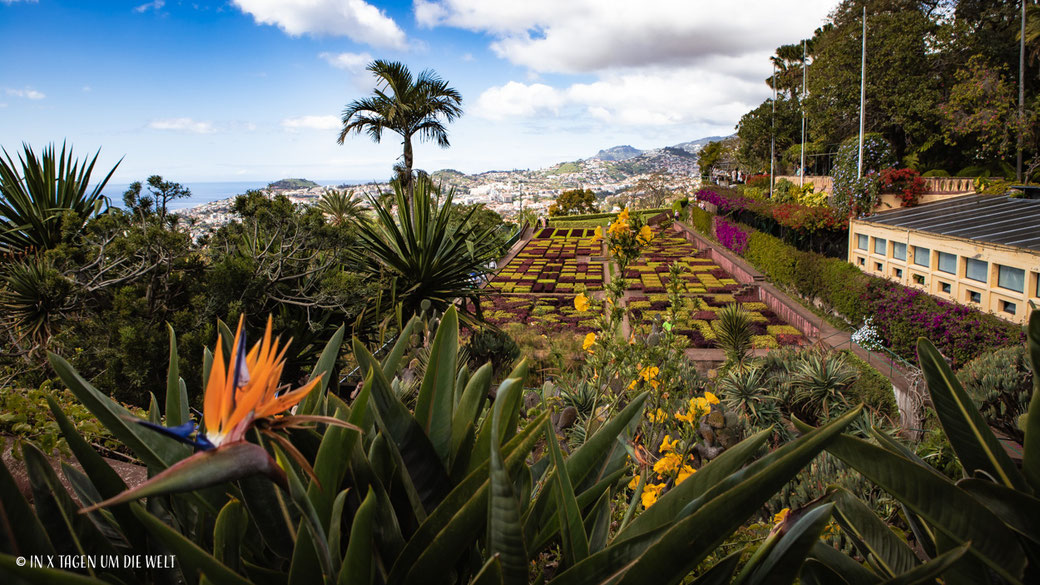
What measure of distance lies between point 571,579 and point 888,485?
0.44m

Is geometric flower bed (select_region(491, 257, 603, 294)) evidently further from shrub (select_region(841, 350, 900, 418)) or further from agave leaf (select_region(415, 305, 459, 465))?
agave leaf (select_region(415, 305, 459, 465))

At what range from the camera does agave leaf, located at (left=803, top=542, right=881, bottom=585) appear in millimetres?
796

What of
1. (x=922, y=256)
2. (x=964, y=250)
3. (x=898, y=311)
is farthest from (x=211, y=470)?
(x=922, y=256)

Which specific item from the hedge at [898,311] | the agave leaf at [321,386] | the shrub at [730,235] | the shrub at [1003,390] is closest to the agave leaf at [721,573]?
the agave leaf at [321,386]

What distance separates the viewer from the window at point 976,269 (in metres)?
8.18

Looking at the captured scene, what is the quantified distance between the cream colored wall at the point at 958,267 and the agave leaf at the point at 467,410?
781 centimetres

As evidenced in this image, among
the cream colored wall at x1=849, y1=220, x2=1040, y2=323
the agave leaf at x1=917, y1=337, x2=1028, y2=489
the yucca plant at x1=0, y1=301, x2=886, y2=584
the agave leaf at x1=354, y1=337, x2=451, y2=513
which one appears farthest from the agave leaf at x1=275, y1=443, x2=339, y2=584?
the cream colored wall at x1=849, y1=220, x2=1040, y2=323

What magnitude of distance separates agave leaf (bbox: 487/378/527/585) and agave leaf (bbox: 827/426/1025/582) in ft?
1.39

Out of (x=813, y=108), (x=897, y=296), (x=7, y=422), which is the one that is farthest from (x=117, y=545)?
(x=813, y=108)

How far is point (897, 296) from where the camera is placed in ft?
29.7

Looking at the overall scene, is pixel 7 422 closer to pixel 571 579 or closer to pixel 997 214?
pixel 571 579

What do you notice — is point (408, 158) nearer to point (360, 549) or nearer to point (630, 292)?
point (360, 549)

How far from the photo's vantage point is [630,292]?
1634 centimetres

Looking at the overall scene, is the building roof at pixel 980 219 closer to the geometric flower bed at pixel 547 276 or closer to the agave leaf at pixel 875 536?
the geometric flower bed at pixel 547 276
